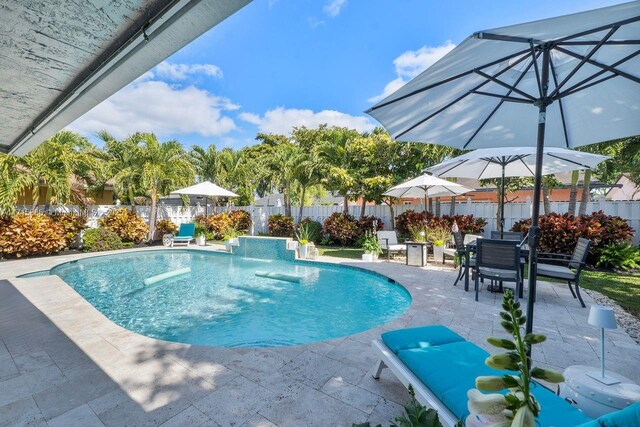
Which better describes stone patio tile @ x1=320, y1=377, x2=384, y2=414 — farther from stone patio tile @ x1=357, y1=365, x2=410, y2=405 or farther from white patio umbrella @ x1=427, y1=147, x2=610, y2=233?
white patio umbrella @ x1=427, y1=147, x2=610, y2=233

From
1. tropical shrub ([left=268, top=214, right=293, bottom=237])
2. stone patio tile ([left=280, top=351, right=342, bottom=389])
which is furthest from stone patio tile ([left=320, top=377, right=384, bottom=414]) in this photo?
tropical shrub ([left=268, top=214, right=293, bottom=237])

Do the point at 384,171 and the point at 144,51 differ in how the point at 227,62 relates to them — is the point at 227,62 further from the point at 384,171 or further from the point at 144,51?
the point at 144,51

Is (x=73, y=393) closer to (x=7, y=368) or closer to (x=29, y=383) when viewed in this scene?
(x=29, y=383)

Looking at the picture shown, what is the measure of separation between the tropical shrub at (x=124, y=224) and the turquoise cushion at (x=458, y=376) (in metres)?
14.7

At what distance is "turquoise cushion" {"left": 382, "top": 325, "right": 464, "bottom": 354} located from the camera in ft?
9.30

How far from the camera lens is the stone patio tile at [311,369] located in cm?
298

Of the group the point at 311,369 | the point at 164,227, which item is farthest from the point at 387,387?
the point at 164,227

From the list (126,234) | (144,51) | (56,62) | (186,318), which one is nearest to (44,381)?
(186,318)

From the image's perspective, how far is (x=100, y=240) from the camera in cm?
1240

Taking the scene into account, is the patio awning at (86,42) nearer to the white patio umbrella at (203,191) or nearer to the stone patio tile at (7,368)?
the stone patio tile at (7,368)

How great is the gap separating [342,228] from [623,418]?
1270 centimetres

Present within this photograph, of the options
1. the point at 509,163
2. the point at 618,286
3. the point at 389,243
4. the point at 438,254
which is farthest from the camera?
the point at 389,243

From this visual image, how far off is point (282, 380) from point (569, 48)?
456 centimetres

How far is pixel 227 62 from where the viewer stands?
12.5m
